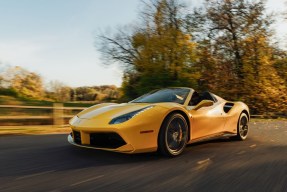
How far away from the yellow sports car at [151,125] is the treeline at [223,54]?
2031cm

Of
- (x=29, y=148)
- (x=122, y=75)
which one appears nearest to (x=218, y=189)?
(x=29, y=148)

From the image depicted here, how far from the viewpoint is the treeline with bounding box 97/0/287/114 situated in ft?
88.1

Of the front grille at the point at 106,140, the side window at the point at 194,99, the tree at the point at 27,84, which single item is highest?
the tree at the point at 27,84

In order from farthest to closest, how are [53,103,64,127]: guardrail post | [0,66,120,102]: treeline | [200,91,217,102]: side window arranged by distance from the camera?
[0,66,120,102]: treeline, [53,103,64,127]: guardrail post, [200,91,217,102]: side window

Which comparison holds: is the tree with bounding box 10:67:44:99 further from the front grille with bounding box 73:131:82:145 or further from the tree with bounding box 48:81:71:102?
the front grille with bounding box 73:131:82:145

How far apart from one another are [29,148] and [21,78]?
2004cm

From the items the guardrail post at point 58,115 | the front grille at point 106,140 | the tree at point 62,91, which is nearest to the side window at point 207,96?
the front grille at point 106,140

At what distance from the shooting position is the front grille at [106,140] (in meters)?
4.81

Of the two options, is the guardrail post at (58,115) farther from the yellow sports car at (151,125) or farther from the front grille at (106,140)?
the front grille at (106,140)

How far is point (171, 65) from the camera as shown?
26.0m

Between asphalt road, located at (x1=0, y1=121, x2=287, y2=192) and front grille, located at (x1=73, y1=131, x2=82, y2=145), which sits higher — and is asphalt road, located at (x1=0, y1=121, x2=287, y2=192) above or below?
below

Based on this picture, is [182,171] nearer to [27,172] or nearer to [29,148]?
[27,172]

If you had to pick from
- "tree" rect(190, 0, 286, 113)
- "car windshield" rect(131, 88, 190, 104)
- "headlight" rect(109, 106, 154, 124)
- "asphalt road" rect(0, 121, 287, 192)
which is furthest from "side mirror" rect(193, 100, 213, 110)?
"tree" rect(190, 0, 286, 113)

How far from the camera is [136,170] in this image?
4.32 m
